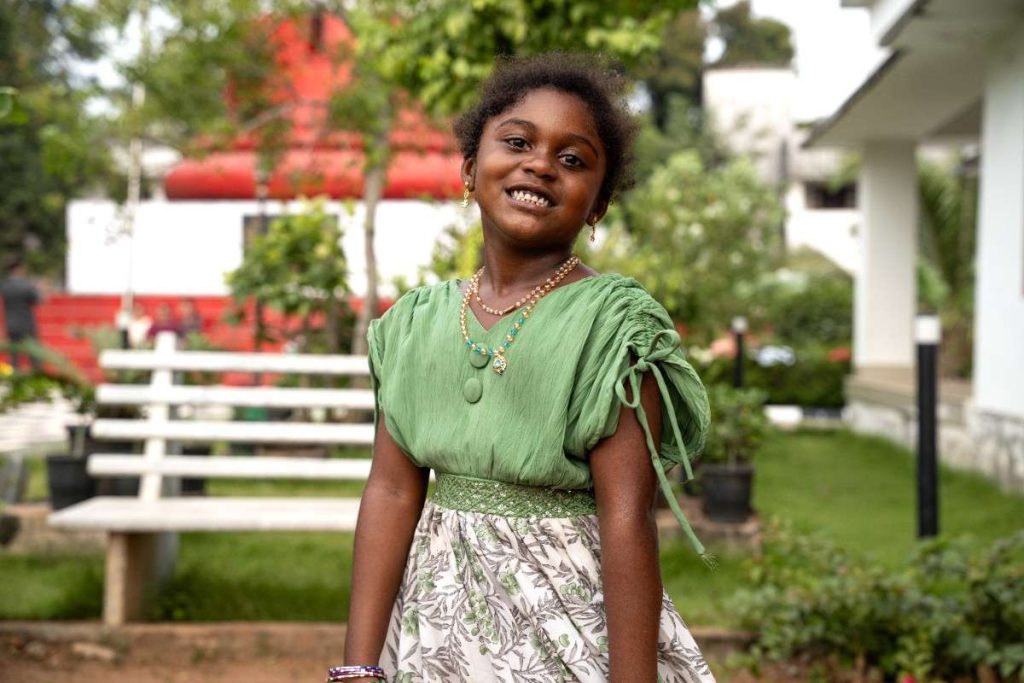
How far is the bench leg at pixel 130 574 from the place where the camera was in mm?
4570

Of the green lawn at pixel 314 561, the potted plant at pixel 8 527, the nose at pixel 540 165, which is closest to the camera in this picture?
the nose at pixel 540 165

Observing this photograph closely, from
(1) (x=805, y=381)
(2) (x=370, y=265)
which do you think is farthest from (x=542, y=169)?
(1) (x=805, y=381)

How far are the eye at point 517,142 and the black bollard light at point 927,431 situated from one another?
3587 mm

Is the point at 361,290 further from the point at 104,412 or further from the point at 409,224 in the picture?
the point at 104,412

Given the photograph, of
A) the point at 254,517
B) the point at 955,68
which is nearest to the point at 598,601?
the point at 254,517

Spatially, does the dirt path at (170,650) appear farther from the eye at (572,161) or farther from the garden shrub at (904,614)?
the eye at (572,161)

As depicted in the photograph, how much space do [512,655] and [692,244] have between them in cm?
1567

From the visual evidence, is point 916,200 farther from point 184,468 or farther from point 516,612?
point 516,612

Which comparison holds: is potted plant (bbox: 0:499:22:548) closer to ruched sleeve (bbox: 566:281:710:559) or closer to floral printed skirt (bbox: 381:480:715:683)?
floral printed skirt (bbox: 381:480:715:683)

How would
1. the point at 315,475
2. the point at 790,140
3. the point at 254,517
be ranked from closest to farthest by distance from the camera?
the point at 254,517 < the point at 315,475 < the point at 790,140

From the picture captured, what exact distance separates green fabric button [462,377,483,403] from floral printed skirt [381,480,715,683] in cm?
18

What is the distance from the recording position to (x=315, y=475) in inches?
194

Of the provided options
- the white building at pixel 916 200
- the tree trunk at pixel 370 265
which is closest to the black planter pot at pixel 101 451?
the tree trunk at pixel 370 265

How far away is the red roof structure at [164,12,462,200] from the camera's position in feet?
35.7
